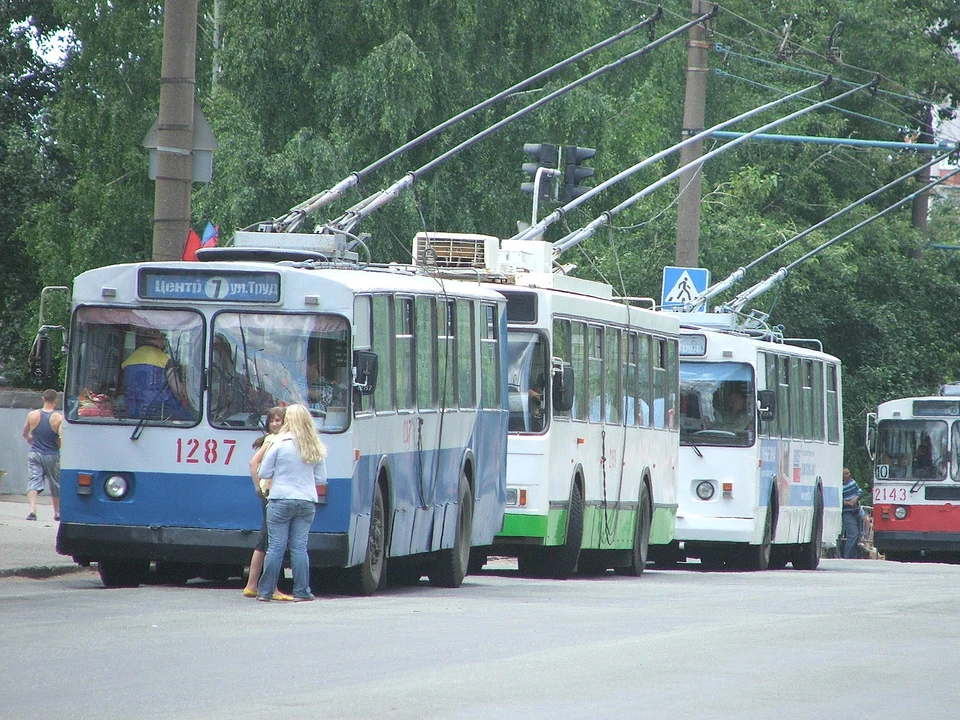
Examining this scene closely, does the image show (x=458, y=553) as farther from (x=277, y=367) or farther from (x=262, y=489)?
(x=262, y=489)

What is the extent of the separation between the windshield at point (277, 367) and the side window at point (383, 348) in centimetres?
60

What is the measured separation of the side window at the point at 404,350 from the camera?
55.4 feet

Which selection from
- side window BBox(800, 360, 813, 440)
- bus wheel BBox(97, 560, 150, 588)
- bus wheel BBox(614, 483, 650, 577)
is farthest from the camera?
side window BBox(800, 360, 813, 440)

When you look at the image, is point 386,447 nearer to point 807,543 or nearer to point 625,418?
point 625,418

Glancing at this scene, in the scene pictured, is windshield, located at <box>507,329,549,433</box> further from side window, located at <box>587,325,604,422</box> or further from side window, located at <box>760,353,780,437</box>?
side window, located at <box>760,353,780,437</box>

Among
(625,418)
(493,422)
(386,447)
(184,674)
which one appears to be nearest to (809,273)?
(625,418)

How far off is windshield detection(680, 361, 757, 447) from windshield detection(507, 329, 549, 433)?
629cm

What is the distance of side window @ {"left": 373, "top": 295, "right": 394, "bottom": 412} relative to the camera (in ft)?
53.5

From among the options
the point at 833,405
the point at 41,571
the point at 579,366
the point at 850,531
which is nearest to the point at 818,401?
the point at 833,405

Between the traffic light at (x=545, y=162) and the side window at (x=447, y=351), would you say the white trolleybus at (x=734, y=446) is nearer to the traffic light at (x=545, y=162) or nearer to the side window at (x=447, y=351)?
the traffic light at (x=545, y=162)

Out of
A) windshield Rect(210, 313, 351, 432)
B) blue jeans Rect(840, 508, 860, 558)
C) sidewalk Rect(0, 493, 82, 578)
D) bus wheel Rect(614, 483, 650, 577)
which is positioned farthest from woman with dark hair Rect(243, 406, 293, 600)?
blue jeans Rect(840, 508, 860, 558)

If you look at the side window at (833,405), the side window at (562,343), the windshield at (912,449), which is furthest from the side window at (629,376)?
the windshield at (912,449)

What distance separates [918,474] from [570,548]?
18164mm

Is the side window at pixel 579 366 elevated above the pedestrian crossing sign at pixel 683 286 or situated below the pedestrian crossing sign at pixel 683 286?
below
